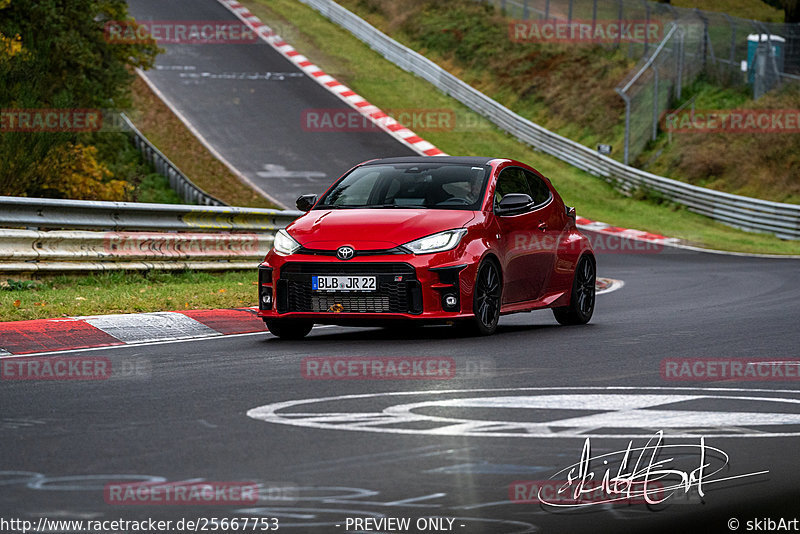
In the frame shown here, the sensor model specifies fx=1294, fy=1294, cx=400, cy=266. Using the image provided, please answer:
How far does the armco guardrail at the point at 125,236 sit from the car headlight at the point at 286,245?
3.95 metres

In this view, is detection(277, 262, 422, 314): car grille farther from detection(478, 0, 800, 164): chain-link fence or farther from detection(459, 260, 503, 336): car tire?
detection(478, 0, 800, 164): chain-link fence

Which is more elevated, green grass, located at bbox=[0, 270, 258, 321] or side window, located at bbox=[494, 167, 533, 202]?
side window, located at bbox=[494, 167, 533, 202]

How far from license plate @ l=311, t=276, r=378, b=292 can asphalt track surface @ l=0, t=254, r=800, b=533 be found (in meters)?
0.47

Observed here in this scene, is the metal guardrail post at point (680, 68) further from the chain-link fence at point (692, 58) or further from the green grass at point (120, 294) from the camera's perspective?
the green grass at point (120, 294)

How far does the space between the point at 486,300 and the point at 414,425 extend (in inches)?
173

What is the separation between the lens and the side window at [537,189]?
40.6 ft

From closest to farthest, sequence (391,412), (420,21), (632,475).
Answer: (632,475)
(391,412)
(420,21)

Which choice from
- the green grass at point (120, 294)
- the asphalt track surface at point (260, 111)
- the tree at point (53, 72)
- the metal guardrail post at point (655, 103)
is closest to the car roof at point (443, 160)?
the green grass at point (120, 294)

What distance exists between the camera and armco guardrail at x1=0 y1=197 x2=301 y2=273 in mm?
13820

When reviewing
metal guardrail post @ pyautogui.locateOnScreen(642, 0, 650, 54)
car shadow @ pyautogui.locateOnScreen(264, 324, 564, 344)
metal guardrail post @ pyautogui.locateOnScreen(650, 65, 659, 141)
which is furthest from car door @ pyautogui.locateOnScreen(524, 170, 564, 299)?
metal guardrail post @ pyautogui.locateOnScreen(642, 0, 650, 54)

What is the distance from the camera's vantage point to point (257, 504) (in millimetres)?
4934

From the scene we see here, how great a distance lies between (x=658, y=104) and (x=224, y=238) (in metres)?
24.3

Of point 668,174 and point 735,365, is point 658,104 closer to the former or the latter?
point 668,174

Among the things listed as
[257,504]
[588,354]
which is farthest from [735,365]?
[257,504]
